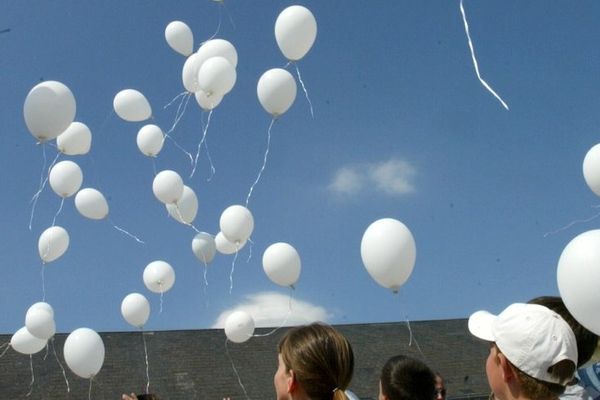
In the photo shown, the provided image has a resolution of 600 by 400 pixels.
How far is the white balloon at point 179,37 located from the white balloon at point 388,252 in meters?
3.39

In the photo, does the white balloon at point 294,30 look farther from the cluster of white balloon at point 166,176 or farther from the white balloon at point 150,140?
the white balloon at point 150,140

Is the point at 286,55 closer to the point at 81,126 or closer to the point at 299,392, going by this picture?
the point at 81,126

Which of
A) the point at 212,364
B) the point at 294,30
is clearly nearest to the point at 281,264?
the point at 294,30

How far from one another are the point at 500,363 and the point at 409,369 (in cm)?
105

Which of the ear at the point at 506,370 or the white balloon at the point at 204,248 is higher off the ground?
the white balloon at the point at 204,248

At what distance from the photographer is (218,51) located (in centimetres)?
726

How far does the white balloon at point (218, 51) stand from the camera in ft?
23.8

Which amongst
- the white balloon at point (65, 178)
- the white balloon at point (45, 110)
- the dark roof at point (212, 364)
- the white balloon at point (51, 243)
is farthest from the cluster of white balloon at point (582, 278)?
the dark roof at point (212, 364)

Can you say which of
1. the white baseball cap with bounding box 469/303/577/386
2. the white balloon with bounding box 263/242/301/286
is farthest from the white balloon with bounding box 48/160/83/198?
the white baseball cap with bounding box 469/303/577/386

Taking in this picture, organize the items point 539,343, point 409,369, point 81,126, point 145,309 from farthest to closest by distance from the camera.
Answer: point 145,309 < point 81,126 < point 409,369 < point 539,343

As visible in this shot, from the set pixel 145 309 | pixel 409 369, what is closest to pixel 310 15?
pixel 145 309

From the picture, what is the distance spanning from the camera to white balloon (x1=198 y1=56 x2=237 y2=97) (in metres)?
6.81

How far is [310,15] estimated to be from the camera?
672cm

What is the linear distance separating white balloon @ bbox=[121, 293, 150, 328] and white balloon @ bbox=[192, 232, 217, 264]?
2.70ft
